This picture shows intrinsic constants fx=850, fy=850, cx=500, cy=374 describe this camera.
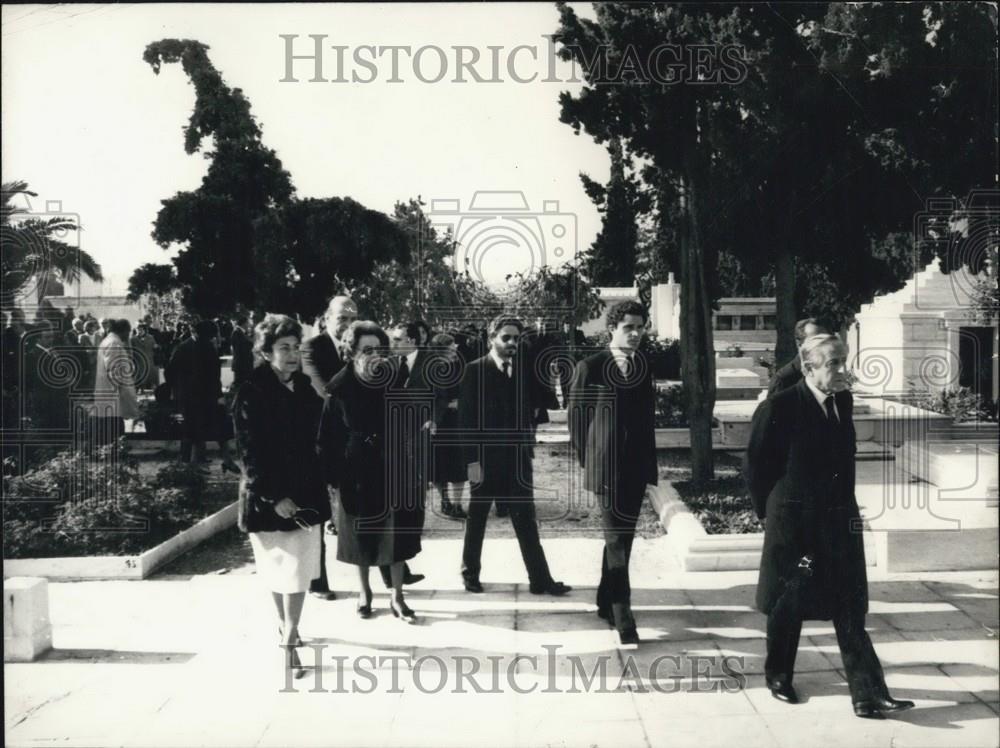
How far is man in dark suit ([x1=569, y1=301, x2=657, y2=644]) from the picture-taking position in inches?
184

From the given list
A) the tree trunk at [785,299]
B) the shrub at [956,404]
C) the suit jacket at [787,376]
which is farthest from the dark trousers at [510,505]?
the shrub at [956,404]

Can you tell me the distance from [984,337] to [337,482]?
260 inches

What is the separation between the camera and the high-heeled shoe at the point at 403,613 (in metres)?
4.95

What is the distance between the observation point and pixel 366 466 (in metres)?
4.98

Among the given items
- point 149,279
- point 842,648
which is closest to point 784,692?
point 842,648

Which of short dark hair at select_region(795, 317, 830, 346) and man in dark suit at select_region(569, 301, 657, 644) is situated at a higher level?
short dark hair at select_region(795, 317, 830, 346)

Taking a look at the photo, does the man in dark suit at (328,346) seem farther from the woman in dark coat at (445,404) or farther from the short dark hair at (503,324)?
the short dark hair at (503,324)

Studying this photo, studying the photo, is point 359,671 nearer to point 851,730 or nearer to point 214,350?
point 851,730

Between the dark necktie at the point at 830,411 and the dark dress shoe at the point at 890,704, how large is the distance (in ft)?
4.04

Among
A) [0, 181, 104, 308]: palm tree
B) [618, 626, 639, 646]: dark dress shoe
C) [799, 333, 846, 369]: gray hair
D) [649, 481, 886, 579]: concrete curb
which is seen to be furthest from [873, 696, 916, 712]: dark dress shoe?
[0, 181, 104, 308]: palm tree

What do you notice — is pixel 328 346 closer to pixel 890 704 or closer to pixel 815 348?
pixel 815 348

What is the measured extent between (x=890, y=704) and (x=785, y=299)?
9.53 ft

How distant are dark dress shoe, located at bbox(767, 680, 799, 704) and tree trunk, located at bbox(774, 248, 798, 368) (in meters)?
2.47

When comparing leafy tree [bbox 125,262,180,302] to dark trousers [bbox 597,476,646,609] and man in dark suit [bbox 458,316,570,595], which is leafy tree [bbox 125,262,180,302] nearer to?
man in dark suit [bbox 458,316,570,595]
